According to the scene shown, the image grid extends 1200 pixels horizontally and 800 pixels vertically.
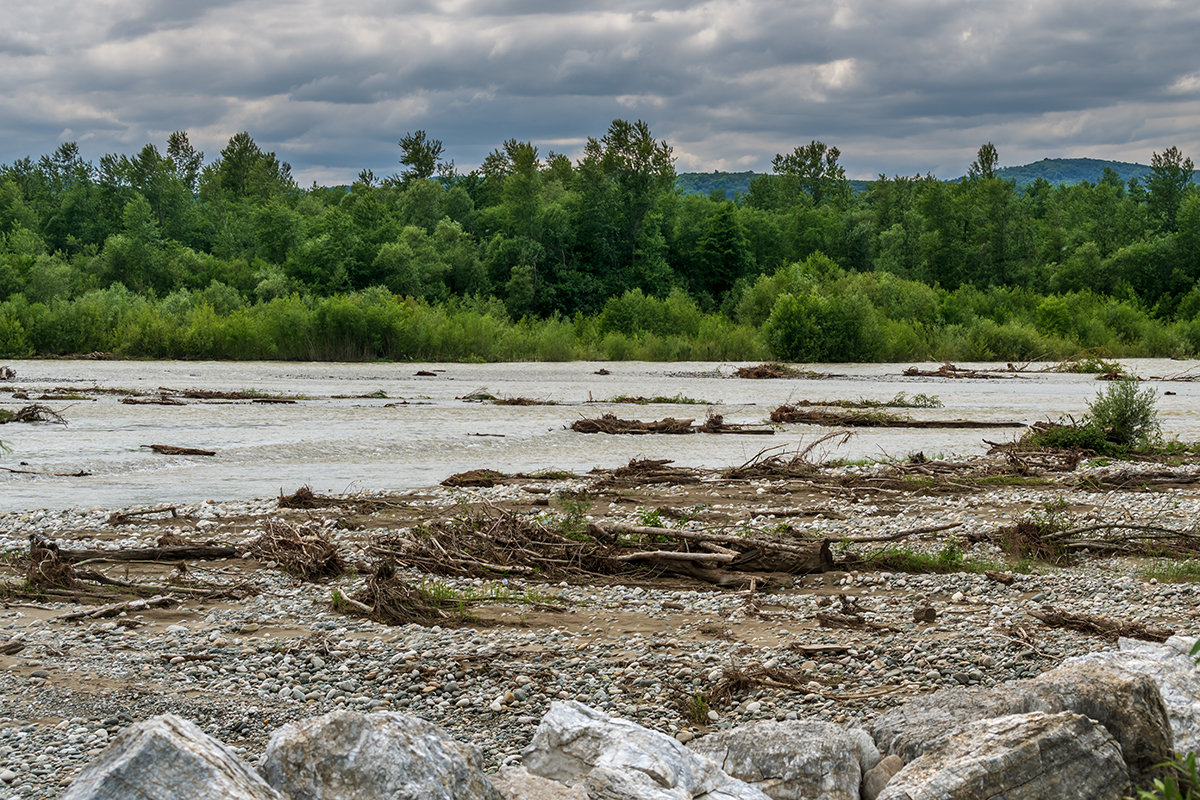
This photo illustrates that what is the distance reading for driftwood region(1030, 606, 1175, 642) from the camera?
23.7ft

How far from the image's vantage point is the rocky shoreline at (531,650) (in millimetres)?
6090

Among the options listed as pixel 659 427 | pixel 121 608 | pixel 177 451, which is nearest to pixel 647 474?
pixel 659 427

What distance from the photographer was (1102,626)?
7449mm

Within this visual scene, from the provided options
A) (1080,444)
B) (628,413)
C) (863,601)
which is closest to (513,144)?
(628,413)

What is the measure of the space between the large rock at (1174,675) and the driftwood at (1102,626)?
1489mm

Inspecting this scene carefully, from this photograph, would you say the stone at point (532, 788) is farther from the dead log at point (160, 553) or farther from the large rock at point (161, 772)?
the dead log at point (160, 553)

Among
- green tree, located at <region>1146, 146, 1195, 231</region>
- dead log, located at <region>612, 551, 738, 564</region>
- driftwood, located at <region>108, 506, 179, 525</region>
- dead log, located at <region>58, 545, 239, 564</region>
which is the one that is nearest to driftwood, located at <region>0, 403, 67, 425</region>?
driftwood, located at <region>108, 506, 179, 525</region>

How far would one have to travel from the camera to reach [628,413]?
90.4 ft

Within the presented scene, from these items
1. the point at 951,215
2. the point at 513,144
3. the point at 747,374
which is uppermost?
the point at 513,144

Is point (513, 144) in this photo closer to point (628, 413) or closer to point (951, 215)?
point (951, 215)

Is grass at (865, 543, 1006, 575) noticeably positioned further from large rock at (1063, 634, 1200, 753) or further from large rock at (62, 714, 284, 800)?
large rock at (62, 714, 284, 800)

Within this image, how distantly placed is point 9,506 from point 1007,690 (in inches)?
504

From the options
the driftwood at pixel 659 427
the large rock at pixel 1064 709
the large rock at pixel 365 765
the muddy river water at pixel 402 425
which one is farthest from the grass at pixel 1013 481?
the large rock at pixel 365 765

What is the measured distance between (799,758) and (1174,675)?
1970mm
